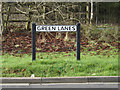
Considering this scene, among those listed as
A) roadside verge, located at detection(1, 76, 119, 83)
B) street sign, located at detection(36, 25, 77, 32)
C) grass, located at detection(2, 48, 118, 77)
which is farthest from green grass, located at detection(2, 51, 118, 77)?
street sign, located at detection(36, 25, 77, 32)

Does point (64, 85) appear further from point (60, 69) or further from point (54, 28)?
point (54, 28)

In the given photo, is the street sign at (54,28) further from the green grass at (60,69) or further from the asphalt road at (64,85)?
the asphalt road at (64,85)

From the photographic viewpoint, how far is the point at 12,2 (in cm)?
1639

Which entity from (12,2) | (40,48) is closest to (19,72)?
(40,48)

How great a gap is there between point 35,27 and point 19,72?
1997mm

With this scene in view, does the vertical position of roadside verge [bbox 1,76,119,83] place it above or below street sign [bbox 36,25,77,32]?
below

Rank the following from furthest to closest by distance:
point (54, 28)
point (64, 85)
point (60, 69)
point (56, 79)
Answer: point (54, 28) < point (60, 69) < point (56, 79) < point (64, 85)

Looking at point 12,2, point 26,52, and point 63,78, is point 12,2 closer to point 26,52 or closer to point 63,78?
point 26,52

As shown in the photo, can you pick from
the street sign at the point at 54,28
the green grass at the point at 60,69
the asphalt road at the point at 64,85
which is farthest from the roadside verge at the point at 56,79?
the street sign at the point at 54,28

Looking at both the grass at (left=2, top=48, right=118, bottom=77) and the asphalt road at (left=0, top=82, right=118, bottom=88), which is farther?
the grass at (left=2, top=48, right=118, bottom=77)

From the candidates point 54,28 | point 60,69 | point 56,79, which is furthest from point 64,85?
point 54,28

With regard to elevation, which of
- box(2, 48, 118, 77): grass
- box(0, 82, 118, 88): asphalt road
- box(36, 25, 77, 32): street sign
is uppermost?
box(36, 25, 77, 32): street sign

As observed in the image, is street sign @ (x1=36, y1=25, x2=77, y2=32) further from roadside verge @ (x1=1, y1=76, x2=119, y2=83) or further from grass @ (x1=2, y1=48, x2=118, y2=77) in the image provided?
roadside verge @ (x1=1, y1=76, x2=119, y2=83)

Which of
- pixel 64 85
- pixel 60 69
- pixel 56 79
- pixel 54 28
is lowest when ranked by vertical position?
pixel 64 85
